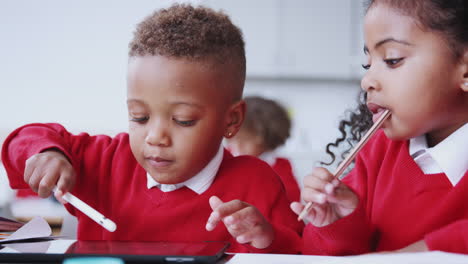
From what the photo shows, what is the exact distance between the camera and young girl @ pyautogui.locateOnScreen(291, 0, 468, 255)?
798 mm

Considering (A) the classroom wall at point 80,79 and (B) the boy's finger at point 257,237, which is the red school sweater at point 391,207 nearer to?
(B) the boy's finger at point 257,237

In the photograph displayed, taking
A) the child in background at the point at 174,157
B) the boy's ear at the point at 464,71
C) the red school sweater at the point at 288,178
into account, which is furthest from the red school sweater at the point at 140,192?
the red school sweater at the point at 288,178

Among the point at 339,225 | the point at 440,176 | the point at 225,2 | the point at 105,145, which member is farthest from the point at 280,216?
the point at 225,2

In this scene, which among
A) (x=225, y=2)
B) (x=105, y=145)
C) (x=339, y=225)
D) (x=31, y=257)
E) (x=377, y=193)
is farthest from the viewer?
(x=225, y=2)

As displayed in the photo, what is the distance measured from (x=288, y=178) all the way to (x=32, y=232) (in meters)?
1.44

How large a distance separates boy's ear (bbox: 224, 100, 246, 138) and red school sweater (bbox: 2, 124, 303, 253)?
0.21ft

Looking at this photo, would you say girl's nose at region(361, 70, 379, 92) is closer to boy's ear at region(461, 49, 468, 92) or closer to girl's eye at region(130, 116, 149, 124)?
boy's ear at region(461, 49, 468, 92)

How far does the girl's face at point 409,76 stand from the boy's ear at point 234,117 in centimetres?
23

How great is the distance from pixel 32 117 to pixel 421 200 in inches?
153

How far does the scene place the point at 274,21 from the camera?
4.13 metres

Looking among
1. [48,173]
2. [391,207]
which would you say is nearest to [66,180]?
[48,173]

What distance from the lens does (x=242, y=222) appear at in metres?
0.78

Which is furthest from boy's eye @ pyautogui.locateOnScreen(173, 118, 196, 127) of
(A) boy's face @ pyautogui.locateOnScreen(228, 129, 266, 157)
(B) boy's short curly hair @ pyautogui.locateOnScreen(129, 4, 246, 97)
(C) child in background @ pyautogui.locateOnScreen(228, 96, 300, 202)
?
(A) boy's face @ pyautogui.locateOnScreen(228, 129, 266, 157)

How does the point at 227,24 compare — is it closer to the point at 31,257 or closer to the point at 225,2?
the point at 31,257
